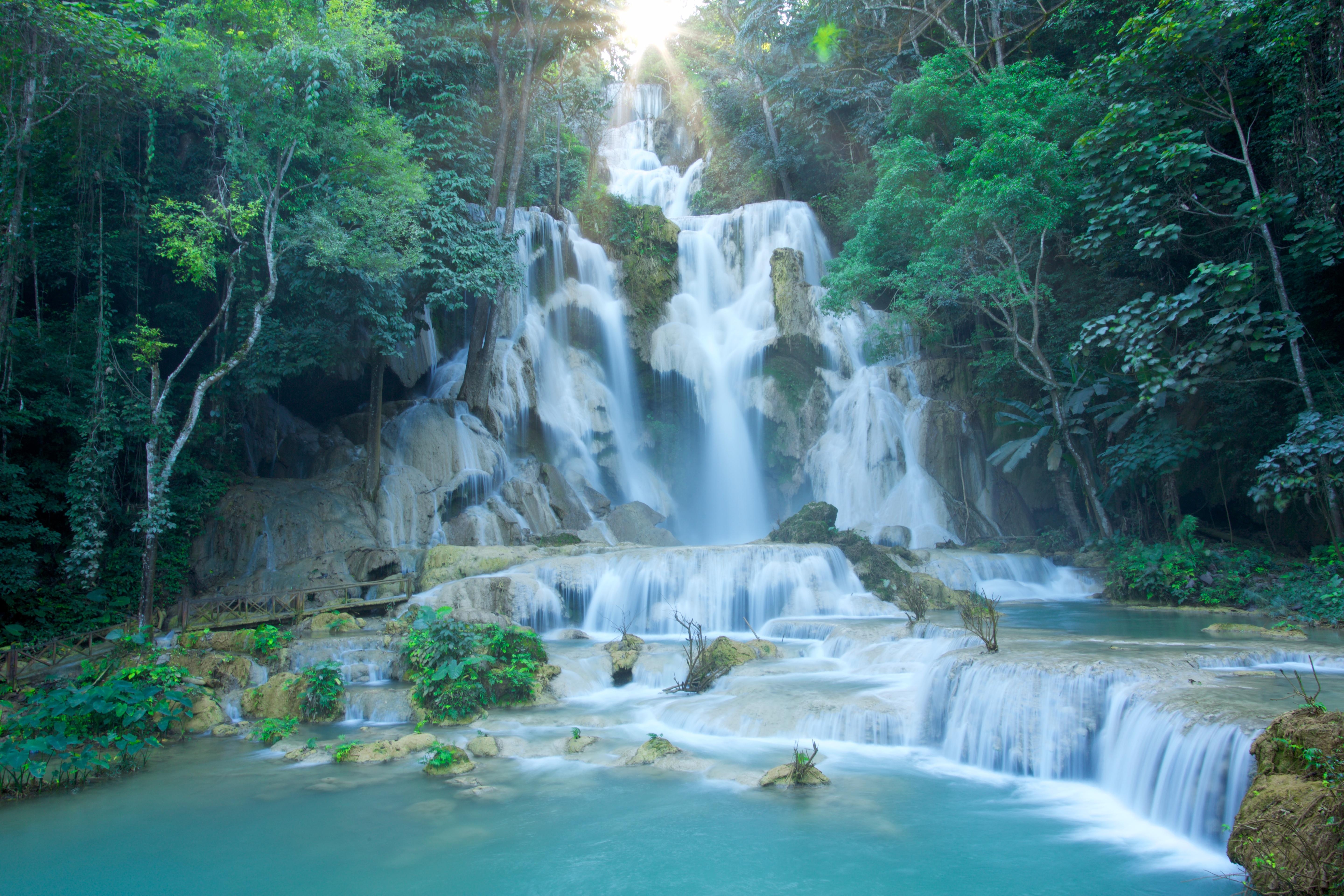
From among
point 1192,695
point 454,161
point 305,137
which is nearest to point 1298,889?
point 1192,695

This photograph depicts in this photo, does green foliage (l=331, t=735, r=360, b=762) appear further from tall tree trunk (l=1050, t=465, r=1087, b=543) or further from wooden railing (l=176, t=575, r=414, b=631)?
tall tree trunk (l=1050, t=465, r=1087, b=543)

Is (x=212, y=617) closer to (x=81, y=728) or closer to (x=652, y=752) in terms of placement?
(x=81, y=728)

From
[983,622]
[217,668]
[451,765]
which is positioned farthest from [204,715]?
[983,622]

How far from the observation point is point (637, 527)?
18.6 m

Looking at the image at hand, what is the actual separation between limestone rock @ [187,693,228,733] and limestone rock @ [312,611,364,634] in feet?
8.51

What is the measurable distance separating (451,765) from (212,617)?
23.0 feet

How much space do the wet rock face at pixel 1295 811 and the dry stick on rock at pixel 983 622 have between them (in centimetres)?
323

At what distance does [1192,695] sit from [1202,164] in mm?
9675

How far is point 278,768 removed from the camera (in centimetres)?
688

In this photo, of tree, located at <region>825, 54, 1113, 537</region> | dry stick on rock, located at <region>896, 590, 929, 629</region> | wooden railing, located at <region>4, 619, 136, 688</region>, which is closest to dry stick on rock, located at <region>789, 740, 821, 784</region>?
dry stick on rock, located at <region>896, 590, 929, 629</region>

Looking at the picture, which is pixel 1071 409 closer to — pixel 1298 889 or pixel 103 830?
A: pixel 1298 889

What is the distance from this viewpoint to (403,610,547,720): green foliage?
27.1 ft

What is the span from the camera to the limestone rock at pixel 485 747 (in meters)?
7.10

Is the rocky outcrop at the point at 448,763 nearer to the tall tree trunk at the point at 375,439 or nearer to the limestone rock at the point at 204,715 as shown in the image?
the limestone rock at the point at 204,715
